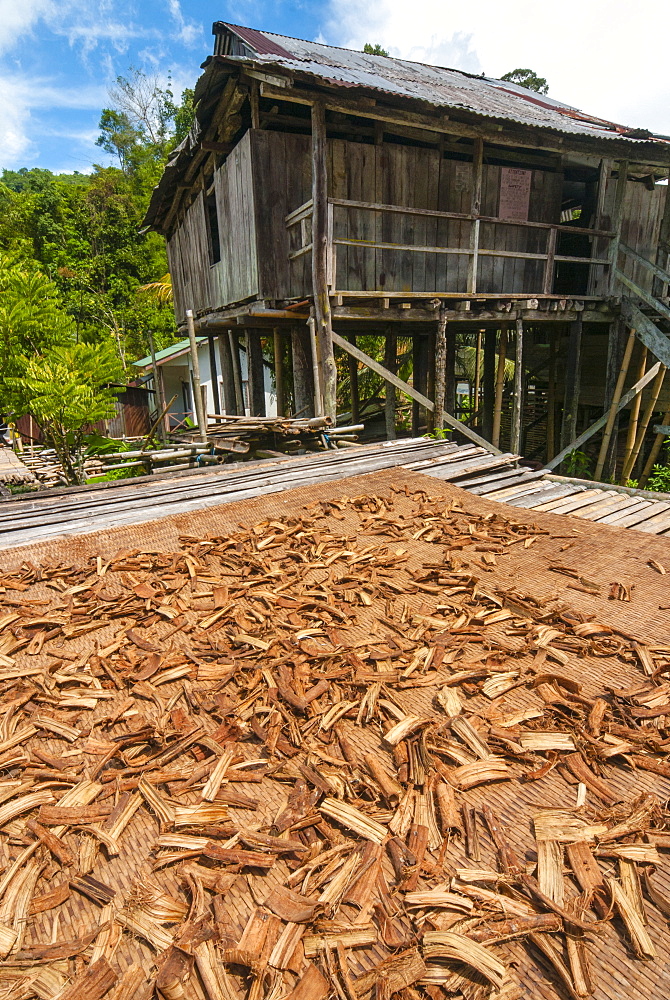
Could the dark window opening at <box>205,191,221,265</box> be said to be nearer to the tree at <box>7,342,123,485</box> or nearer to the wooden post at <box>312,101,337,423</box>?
the tree at <box>7,342,123,485</box>

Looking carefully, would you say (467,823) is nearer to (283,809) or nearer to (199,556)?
(283,809)

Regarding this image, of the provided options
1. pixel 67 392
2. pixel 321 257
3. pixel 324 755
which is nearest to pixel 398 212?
pixel 321 257

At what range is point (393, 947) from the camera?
48.7 inches

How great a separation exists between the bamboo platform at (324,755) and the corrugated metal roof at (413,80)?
7.12 metres

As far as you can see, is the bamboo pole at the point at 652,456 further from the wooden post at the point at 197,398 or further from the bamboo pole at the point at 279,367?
the wooden post at the point at 197,398

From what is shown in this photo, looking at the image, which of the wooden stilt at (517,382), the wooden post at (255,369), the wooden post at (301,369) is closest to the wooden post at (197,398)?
the wooden post at (301,369)

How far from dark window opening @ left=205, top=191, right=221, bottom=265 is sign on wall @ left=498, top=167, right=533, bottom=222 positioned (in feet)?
19.7

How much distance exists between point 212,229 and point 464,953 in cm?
1323

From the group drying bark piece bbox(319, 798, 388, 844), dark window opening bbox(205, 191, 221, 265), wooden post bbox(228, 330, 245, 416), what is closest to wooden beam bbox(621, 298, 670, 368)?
dark window opening bbox(205, 191, 221, 265)

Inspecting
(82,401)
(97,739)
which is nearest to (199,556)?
(97,739)

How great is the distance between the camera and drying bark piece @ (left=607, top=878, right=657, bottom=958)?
1204 millimetres

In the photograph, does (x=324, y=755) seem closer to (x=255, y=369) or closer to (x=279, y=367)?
(x=279, y=367)

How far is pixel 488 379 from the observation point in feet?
48.1

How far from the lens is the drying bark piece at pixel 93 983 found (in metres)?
1.14
